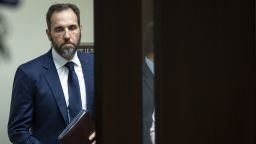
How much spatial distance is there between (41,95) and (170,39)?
2.52 ft

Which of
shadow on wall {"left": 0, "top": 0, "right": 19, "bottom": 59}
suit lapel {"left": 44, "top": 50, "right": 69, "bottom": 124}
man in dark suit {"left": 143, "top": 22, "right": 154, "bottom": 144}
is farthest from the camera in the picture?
suit lapel {"left": 44, "top": 50, "right": 69, "bottom": 124}

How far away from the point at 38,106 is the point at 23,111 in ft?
0.14

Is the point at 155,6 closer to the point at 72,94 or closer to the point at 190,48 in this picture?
the point at 190,48

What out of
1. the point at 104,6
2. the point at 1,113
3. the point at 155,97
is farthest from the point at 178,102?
the point at 1,113

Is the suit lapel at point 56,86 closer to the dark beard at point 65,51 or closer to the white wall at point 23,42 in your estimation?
the dark beard at point 65,51

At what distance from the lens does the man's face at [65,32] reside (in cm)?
121

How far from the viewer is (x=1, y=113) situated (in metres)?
1.61

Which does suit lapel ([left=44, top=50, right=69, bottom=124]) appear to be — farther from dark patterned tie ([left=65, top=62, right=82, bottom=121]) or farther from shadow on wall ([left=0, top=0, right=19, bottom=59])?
shadow on wall ([left=0, top=0, right=19, bottom=59])

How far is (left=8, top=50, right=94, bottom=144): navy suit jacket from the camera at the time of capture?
114cm

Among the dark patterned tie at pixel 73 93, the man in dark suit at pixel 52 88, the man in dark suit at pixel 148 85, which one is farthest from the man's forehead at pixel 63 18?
the man in dark suit at pixel 148 85

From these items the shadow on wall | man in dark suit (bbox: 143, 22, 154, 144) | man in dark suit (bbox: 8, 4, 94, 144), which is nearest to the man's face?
man in dark suit (bbox: 8, 4, 94, 144)

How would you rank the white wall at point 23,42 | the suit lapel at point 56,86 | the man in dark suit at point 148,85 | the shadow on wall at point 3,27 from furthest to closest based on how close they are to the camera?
1. the white wall at point 23,42
2. the suit lapel at point 56,86
3. the shadow on wall at point 3,27
4. the man in dark suit at point 148,85

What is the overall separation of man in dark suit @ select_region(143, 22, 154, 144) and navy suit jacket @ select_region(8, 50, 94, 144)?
0.69m

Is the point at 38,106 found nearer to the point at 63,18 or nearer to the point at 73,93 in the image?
the point at 73,93
